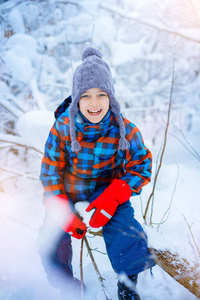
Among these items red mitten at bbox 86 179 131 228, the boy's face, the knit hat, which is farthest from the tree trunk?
the boy's face

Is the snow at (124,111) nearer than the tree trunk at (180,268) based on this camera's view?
No

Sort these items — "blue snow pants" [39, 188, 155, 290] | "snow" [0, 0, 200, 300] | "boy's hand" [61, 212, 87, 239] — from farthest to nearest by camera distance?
"snow" [0, 0, 200, 300]
"boy's hand" [61, 212, 87, 239]
"blue snow pants" [39, 188, 155, 290]

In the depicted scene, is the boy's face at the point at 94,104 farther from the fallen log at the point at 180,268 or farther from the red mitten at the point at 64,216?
the fallen log at the point at 180,268

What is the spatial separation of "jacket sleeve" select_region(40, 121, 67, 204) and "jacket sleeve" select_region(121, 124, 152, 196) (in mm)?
456

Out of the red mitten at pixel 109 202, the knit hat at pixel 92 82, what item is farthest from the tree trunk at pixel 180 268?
the knit hat at pixel 92 82

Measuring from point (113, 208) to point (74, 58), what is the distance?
4.03 meters

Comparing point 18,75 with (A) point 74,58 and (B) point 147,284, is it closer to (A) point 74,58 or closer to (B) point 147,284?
(A) point 74,58

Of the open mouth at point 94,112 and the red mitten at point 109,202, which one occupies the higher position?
the open mouth at point 94,112

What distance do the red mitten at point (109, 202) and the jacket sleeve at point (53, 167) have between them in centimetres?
28

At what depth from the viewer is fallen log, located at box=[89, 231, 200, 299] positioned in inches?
40.1

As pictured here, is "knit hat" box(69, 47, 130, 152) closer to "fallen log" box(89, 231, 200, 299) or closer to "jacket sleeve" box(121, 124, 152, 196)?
"jacket sleeve" box(121, 124, 152, 196)

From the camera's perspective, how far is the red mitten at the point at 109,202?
1057 mm

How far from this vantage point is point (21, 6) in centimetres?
279

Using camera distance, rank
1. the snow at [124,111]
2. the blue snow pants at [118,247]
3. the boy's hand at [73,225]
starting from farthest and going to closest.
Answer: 1. the snow at [124,111]
2. the boy's hand at [73,225]
3. the blue snow pants at [118,247]
